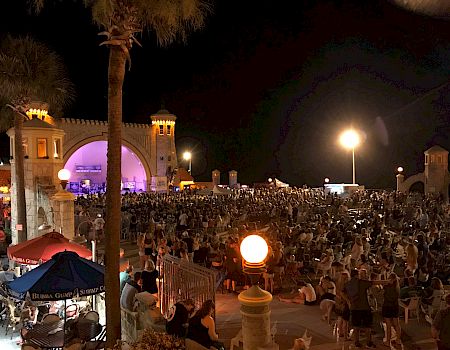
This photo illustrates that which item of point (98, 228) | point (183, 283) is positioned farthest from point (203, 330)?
point (98, 228)

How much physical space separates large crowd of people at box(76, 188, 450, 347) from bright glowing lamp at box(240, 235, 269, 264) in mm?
605

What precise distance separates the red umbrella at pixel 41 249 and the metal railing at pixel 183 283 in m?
2.18

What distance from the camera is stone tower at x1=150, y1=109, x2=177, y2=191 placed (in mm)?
52906

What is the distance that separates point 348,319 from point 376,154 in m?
65.2

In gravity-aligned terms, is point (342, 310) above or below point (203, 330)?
below

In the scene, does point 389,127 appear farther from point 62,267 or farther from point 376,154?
point 62,267

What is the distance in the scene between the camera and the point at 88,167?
5203cm

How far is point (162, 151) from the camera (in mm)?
53188

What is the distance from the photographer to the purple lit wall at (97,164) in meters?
51.7

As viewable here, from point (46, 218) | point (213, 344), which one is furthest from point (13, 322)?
point (46, 218)

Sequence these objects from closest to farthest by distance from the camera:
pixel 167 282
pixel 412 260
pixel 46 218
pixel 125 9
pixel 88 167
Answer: pixel 125 9
pixel 167 282
pixel 412 260
pixel 46 218
pixel 88 167

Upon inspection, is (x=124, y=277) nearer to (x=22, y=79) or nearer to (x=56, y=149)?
(x=56, y=149)

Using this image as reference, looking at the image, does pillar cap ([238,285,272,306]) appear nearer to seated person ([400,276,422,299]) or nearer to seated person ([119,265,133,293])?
seated person ([119,265,133,293])

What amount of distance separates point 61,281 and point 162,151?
45.5 metres
